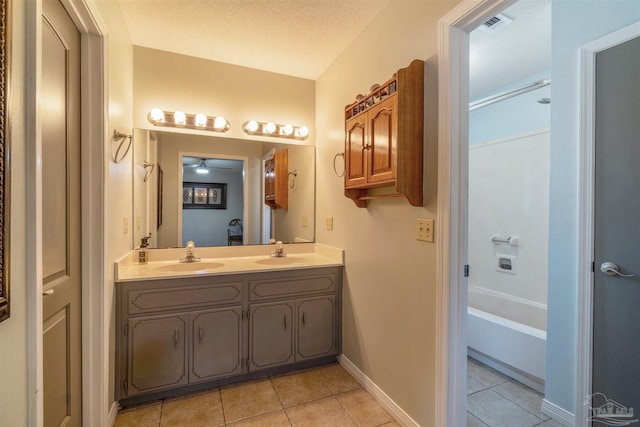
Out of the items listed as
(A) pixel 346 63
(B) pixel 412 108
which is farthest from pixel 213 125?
(B) pixel 412 108

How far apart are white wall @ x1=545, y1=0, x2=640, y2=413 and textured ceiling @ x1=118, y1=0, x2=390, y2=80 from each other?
104 cm

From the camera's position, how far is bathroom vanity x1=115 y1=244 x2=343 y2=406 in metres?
1.80

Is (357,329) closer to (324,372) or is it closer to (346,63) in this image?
(324,372)

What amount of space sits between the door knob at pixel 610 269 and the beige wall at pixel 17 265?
228 centimetres

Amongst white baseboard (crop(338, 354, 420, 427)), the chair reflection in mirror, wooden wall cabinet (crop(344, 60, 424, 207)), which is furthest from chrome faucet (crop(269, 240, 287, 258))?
wooden wall cabinet (crop(344, 60, 424, 207))

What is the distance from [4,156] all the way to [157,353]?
1579 mm

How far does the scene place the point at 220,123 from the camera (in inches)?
96.3

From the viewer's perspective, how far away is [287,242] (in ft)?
8.83

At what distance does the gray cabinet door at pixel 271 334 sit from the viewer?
6.81ft

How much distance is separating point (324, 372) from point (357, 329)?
1.45 feet

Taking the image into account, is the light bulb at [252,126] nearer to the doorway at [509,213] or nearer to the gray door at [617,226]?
the doorway at [509,213]

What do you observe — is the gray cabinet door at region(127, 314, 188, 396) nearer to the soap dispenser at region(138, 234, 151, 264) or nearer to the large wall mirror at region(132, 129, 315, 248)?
the soap dispenser at region(138, 234, 151, 264)

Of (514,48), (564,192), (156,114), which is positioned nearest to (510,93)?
(514,48)

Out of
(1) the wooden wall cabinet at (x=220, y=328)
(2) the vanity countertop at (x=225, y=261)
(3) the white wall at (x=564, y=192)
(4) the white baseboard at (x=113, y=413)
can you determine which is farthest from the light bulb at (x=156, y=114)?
(3) the white wall at (x=564, y=192)
